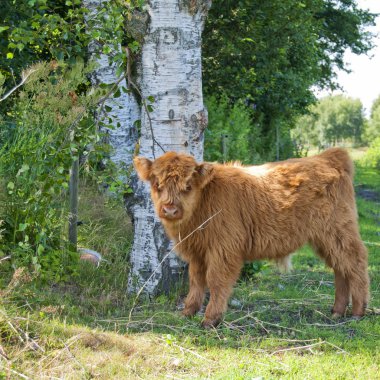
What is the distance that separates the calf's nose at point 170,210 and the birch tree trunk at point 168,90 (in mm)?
963

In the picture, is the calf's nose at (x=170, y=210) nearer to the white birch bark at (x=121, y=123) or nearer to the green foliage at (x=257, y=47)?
the white birch bark at (x=121, y=123)

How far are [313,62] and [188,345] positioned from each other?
566 inches

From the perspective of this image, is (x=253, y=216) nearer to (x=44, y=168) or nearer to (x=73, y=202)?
(x=44, y=168)

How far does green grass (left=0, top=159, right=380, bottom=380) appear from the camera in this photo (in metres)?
4.61

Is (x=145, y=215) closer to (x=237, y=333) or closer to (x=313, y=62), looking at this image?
(x=237, y=333)

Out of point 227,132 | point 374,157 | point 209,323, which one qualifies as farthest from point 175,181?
point 374,157

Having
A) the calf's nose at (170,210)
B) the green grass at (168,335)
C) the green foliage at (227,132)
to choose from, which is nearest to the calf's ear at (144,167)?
the calf's nose at (170,210)

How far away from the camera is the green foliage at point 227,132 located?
13188 millimetres

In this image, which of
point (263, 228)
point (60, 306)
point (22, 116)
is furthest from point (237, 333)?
point (22, 116)

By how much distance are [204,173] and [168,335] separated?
4.45 feet

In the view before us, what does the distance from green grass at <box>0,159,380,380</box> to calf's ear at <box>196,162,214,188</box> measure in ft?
3.92

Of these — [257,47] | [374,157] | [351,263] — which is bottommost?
[351,263]

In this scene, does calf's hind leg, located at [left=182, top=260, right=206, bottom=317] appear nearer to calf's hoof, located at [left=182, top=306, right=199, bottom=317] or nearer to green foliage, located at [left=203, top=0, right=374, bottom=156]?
calf's hoof, located at [left=182, top=306, right=199, bottom=317]

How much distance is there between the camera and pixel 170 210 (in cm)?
549
